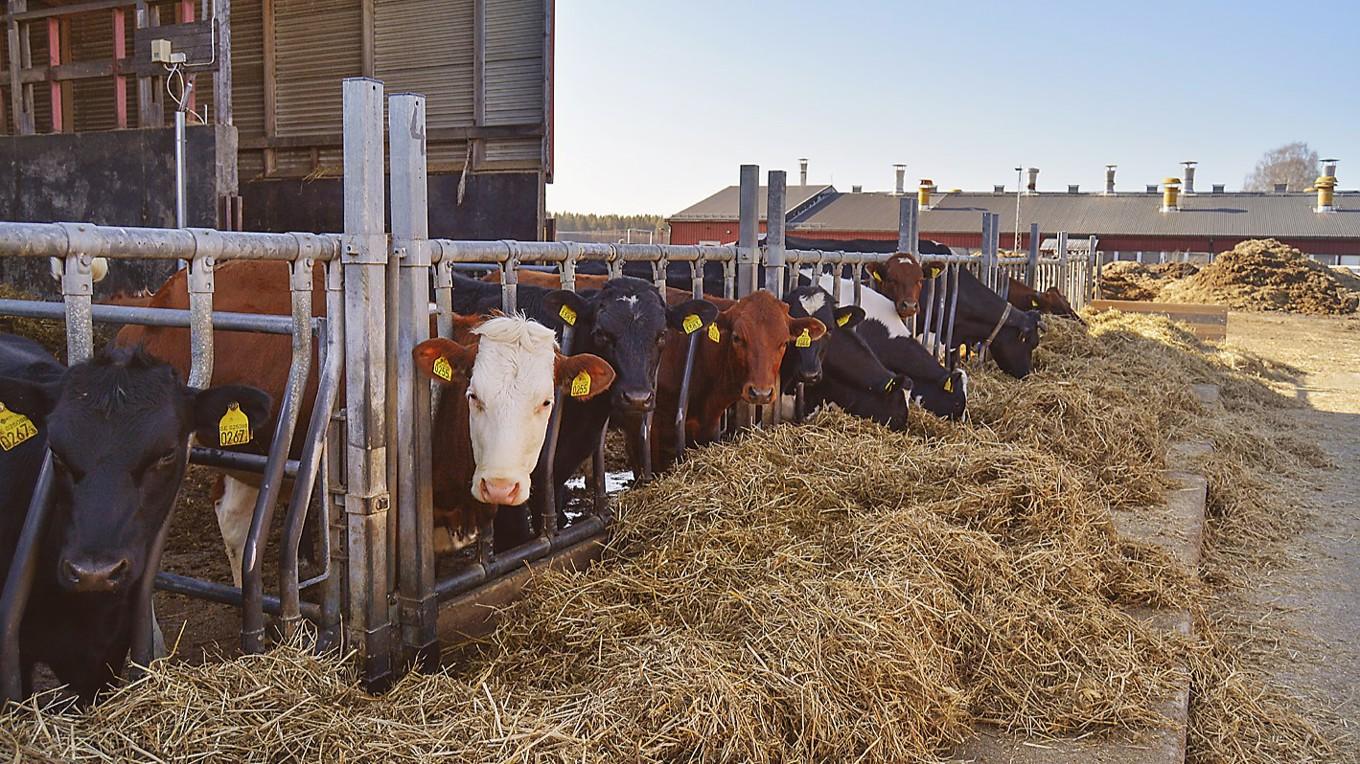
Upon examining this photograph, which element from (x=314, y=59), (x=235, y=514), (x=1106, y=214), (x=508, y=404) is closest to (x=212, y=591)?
(x=508, y=404)

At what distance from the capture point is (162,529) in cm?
292

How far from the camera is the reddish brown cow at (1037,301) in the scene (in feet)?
43.7

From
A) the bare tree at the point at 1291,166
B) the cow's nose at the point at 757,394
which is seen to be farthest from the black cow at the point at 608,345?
the bare tree at the point at 1291,166

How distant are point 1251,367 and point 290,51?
13.6 metres

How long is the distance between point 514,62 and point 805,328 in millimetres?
6207

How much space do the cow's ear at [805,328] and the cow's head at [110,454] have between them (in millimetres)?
3764

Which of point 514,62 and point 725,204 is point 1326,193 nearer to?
point 725,204

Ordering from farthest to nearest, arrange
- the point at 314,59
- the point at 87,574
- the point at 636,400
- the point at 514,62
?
the point at 314,59, the point at 514,62, the point at 636,400, the point at 87,574

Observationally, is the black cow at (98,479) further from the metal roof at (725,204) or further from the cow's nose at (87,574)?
the metal roof at (725,204)

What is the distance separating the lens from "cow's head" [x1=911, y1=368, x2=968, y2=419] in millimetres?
7742

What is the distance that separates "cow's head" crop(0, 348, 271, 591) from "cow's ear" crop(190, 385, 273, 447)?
0.03m

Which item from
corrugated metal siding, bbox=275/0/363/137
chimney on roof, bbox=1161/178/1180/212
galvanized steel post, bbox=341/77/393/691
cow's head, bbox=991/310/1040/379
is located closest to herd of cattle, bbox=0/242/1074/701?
galvanized steel post, bbox=341/77/393/691

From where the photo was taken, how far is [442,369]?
3.75m

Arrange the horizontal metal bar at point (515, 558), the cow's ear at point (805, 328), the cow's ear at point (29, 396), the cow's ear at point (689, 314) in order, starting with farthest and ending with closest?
the cow's ear at point (805, 328) < the cow's ear at point (689, 314) < the horizontal metal bar at point (515, 558) < the cow's ear at point (29, 396)
